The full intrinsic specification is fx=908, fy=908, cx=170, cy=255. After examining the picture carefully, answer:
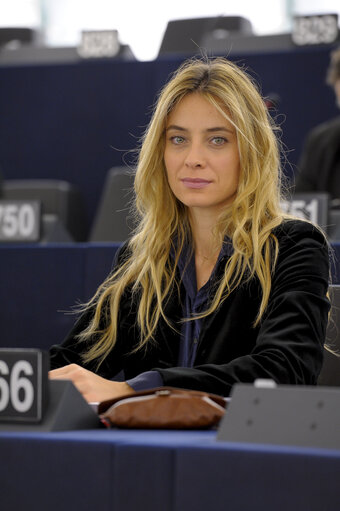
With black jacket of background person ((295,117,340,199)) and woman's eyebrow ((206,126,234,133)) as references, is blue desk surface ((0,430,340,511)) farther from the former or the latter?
black jacket of background person ((295,117,340,199))

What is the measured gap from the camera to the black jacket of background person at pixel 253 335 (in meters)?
1.42

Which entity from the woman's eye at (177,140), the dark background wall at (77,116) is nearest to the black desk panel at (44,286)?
the woman's eye at (177,140)

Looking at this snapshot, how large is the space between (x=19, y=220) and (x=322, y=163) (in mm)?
1308

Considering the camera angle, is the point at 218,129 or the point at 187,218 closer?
the point at 218,129

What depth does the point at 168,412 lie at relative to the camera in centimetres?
113

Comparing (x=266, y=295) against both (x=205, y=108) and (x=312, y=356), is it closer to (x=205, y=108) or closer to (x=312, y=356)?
(x=312, y=356)

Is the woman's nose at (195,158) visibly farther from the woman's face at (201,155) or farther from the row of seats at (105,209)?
the row of seats at (105,209)

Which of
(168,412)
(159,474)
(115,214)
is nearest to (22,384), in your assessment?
(168,412)

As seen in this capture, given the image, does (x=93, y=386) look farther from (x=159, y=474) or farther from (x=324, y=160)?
(x=324, y=160)

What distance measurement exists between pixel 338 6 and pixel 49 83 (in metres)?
2.50

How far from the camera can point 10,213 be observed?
9.11 ft

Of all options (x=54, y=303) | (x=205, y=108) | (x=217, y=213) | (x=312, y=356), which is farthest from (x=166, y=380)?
(x=54, y=303)

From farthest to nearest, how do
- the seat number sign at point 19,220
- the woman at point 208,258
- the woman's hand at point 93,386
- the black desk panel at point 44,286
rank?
the seat number sign at point 19,220 → the black desk panel at point 44,286 → the woman at point 208,258 → the woman's hand at point 93,386

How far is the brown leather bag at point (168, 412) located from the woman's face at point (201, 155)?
0.60 m
